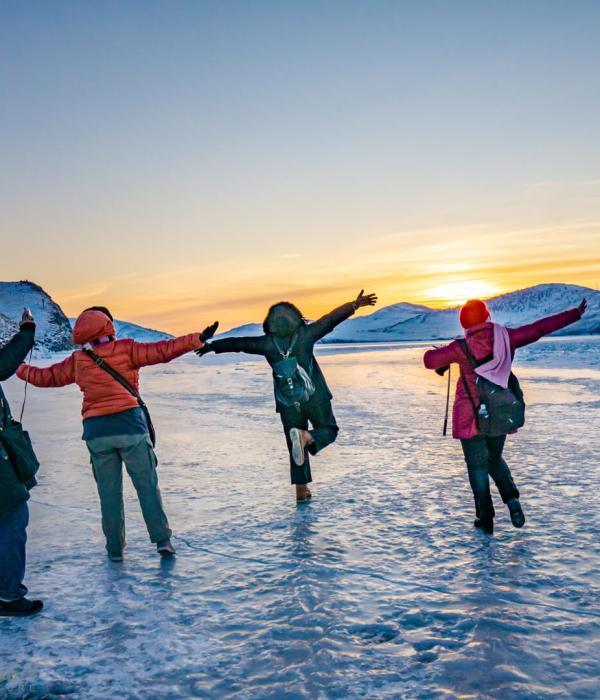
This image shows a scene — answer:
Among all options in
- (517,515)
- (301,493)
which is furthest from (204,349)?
(517,515)

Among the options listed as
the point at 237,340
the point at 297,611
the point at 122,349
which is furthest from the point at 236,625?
the point at 237,340

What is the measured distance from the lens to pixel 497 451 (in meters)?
4.81

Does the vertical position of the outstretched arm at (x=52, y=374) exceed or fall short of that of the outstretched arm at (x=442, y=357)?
it exceeds it

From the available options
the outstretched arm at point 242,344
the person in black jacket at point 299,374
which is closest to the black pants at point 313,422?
the person in black jacket at point 299,374

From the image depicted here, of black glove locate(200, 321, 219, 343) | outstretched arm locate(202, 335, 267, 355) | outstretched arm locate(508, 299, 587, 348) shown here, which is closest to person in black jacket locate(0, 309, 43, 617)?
black glove locate(200, 321, 219, 343)

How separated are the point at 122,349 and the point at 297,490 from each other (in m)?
2.36

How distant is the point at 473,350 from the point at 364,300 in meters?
1.38

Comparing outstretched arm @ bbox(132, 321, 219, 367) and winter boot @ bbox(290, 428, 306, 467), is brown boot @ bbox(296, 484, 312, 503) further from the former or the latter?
outstretched arm @ bbox(132, 321, 219, 367)

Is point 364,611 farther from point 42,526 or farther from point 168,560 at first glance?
point 42,526

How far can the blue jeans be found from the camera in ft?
11.9

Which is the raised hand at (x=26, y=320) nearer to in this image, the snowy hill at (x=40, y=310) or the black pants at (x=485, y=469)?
the black pants at (x=485, y=469)

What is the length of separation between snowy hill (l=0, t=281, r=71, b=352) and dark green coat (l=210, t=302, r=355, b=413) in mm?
107030

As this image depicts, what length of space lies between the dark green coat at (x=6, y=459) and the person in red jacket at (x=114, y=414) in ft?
1.93

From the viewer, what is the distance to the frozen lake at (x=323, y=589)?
2.80 m
